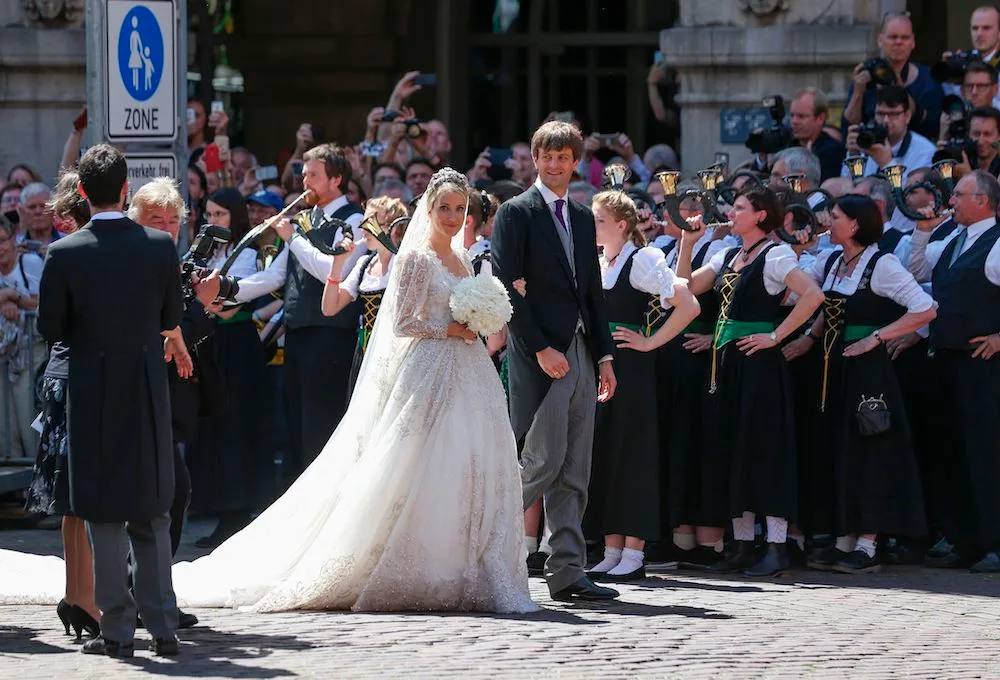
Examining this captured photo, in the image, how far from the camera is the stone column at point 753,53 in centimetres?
1449

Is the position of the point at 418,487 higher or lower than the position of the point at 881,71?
lower

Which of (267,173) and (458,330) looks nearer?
(458,330)

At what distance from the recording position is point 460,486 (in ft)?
28.3

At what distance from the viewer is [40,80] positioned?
15.5 meters

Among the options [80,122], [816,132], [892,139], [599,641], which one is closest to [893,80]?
[816,132]

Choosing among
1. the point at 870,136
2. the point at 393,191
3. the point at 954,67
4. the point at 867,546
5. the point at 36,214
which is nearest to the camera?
the point at 867,546

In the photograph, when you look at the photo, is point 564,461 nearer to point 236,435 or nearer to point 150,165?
point 150,165

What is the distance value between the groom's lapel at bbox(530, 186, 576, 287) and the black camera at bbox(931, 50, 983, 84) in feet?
14.8

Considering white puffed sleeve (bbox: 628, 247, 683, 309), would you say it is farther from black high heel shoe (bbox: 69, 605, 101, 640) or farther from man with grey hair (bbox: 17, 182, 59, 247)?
man with grey hair (bbox: 17, 182, 59, 247)

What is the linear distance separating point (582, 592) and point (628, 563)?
0.97 metres

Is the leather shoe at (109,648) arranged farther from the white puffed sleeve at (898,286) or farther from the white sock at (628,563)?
the white puffed sleeve at (898,286)

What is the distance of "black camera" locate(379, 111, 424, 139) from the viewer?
13906 mm

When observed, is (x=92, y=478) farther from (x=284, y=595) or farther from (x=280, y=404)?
(x=280, y=404)

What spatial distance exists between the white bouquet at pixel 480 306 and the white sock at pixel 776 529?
7.38 feet
